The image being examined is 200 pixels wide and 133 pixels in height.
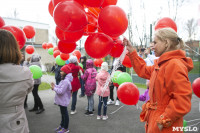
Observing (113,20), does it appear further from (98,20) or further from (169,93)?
(169,93)

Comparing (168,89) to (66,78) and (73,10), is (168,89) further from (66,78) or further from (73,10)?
(66,78)

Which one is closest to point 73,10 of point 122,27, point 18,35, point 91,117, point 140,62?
point 122,27

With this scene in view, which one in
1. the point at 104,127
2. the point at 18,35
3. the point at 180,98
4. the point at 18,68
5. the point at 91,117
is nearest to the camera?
the point at 180,98

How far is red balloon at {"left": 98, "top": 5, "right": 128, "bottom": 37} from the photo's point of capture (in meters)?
1.61

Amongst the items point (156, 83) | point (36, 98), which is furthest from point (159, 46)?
point (36, 98)

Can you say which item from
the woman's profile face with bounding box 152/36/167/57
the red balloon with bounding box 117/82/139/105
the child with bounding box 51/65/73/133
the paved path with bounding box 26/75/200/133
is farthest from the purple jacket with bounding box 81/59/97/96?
the woman's profile face with bounding box 152/36/167/57

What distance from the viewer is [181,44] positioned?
1404 millimetres

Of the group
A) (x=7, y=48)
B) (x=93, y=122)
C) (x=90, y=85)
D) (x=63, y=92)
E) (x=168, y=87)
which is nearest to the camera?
(x=168, y=87)

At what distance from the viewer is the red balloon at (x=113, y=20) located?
1.61m

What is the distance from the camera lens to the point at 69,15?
5.07 ft

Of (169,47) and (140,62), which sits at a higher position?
(169,47)

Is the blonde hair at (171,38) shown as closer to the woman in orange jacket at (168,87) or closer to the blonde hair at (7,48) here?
the woman in orange jacket at (168,87)

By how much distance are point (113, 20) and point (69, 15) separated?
0.48 m

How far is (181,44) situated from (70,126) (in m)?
3.11
